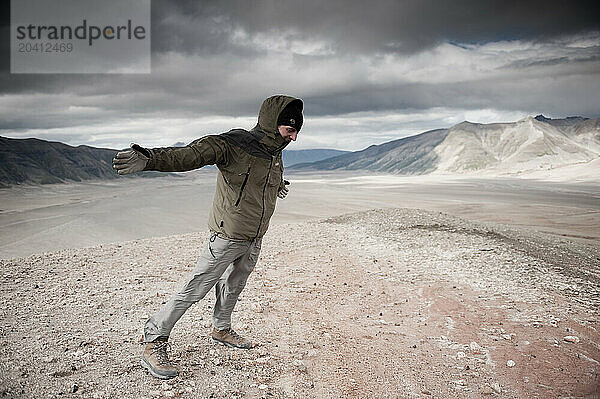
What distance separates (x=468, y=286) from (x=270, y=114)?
5.84 m

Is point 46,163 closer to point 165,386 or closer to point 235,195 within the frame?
point 165,386

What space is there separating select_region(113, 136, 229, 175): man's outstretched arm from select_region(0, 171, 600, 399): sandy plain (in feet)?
6.74

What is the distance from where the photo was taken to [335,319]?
6684 mm

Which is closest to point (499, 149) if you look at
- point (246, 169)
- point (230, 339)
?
point (230, 339)

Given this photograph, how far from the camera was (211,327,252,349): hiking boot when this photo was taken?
17.2 ft

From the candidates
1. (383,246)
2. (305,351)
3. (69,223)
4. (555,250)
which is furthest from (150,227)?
(305,351)

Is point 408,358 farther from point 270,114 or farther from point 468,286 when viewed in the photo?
point 468,286

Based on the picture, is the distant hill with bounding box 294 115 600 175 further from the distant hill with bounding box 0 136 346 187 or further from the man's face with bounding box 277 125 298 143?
the man's face with bounding box 277 125 298 143

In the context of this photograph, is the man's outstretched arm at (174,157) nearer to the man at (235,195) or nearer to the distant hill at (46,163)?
the man at (235,195)

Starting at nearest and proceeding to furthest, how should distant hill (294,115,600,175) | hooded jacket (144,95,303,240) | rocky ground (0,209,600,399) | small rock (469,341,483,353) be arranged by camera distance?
hooded jacket (144,95,303,240)
rocky ground (0,209,600,399)
small rock (469,341,483,353)
distant hill (294,115,600,175)

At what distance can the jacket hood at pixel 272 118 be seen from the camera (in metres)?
4.35

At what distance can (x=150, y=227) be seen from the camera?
27.2 meters

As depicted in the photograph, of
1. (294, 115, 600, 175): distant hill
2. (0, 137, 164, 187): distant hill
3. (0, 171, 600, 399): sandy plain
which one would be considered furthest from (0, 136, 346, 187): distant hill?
(294, 115, 600, 175): distant hill

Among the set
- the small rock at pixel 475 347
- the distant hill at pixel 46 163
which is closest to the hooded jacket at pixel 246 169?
the small rock at pixel 475 347
